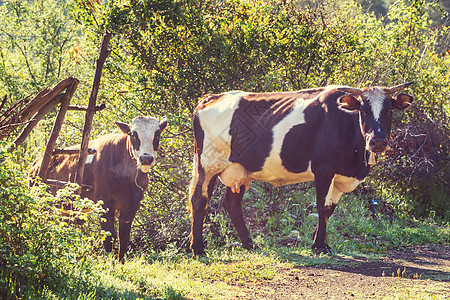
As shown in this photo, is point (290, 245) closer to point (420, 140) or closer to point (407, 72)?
point (420, 140)

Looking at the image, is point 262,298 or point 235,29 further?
point 235,29

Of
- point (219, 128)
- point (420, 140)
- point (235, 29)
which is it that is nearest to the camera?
point (219, 128)

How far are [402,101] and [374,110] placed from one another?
2.40ft

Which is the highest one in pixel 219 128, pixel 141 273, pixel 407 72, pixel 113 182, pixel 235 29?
pixel 235 29

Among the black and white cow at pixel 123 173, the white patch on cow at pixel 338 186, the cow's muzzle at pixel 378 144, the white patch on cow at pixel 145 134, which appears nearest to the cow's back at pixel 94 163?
the black and white cow at pixel 123 173

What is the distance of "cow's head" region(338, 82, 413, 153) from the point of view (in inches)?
303

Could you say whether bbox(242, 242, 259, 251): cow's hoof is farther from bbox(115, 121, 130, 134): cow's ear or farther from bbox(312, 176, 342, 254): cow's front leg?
bbox(115, 121, 130, 134): cow's ear

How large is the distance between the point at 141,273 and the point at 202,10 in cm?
646

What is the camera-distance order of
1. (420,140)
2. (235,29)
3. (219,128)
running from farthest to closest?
1. (420,140)
2. (235,29)
3. (219,128)

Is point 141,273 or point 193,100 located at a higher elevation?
point 193,100

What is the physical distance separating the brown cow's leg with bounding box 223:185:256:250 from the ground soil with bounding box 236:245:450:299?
1677 mm

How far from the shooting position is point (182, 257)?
834cm

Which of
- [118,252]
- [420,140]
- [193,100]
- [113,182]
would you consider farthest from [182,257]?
[420,140]

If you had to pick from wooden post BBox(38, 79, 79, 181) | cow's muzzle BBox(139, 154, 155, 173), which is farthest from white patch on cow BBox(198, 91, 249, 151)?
wooden post BBox(38, 79, 79, 181)
